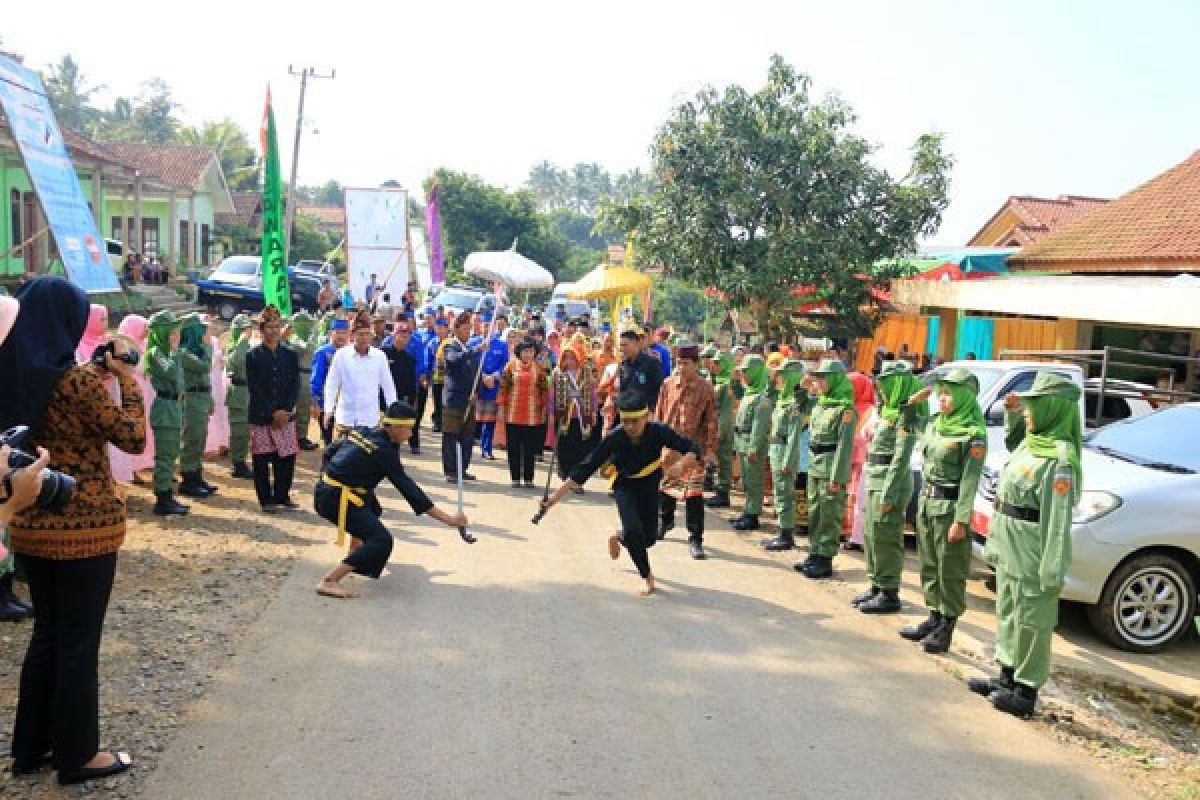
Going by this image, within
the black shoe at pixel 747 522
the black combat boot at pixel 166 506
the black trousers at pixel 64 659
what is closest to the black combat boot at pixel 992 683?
the black shoe at pixel 747 522

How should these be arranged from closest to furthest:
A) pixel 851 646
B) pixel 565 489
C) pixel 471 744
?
pixel 471 744, pixel 851 646, pixel 565 489

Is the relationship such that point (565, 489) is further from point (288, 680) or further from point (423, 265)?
point (423, 265)

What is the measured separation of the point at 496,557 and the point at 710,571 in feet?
5.98

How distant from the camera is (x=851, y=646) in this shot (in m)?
6.82

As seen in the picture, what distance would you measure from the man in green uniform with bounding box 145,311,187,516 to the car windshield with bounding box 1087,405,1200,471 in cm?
822

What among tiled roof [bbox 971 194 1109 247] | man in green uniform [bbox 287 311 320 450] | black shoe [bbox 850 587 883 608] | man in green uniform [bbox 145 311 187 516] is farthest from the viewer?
tiled roof [bbox 971 194 1109 247]

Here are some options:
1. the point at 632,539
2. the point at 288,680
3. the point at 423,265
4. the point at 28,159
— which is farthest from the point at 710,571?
the point at 423,265

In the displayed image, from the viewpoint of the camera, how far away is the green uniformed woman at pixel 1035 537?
18.7ft

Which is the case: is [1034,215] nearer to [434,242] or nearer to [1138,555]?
[434,242]

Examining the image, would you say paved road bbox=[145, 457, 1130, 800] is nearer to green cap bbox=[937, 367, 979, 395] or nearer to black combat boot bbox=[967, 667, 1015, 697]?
black combat boot bbox=[967, 667, 1015, 697]

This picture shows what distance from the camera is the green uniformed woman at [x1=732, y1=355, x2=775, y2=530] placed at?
10.4m

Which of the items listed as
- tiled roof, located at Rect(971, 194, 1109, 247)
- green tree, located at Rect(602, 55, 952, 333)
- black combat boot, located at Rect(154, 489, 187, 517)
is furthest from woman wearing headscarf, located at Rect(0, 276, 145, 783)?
tiled roof, located at Rect(971, 194, 1109, 247)

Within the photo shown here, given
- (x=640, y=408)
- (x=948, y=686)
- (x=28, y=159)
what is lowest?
(x=948, y=686)

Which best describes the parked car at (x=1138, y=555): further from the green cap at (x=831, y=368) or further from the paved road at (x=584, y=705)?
the green cap at (x=831, y=368)
